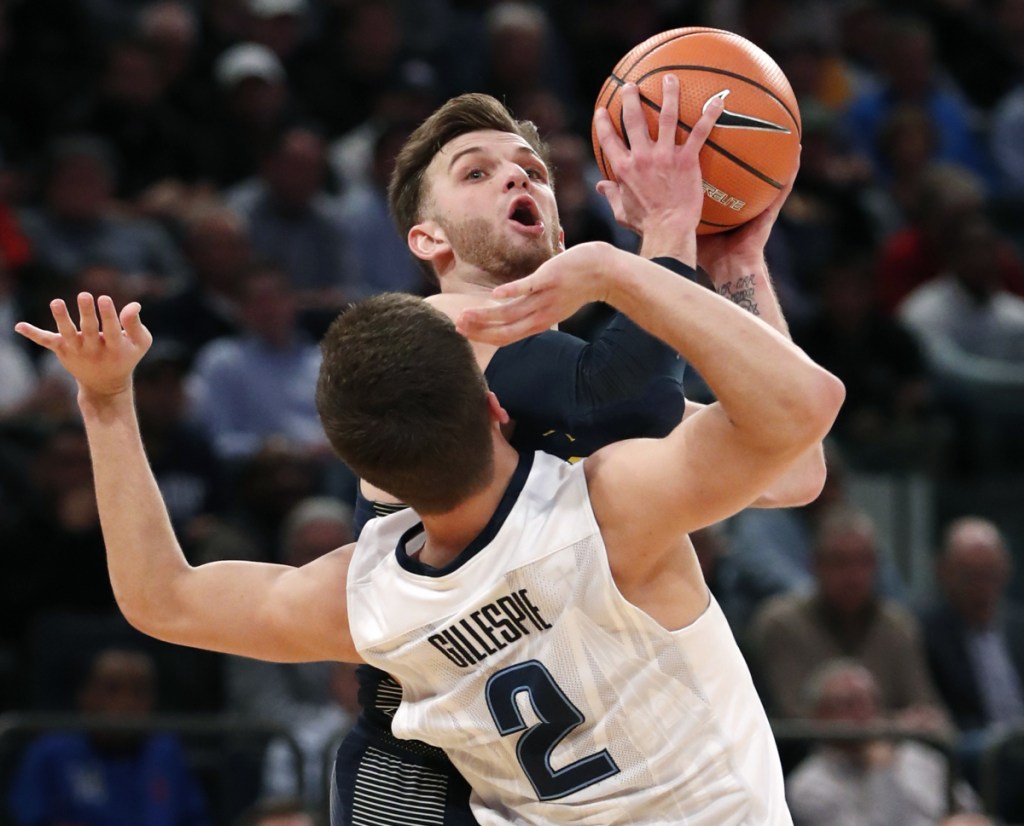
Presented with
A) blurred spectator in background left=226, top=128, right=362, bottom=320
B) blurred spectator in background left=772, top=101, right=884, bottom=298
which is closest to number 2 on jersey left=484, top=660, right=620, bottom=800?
blurred spectator in background left=226, top=128, right=362, bottom=320

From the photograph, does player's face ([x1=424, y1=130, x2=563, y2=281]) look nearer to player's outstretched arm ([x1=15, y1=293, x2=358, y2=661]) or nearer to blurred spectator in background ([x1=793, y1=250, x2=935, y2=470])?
player's outstretched arm ([x1=15, y1=293, x2=358, y2=661])

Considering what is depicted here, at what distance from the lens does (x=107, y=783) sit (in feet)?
21.7

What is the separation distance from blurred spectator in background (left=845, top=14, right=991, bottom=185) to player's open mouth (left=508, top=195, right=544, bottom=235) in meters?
8.97

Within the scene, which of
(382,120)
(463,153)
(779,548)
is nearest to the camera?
(463,153)

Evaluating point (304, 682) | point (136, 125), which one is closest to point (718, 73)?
point (304, 682)

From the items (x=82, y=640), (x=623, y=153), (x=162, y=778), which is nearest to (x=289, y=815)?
(x=162, y=778)

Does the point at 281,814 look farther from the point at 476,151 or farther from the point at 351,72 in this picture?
the point at 351,72

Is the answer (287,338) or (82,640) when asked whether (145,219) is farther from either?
(82,640)

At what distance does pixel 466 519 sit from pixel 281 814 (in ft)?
10.0

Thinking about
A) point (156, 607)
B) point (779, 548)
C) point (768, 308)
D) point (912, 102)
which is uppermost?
point (768, 308)

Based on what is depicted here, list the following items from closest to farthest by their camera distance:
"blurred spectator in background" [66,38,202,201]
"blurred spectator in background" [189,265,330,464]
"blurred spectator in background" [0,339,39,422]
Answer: "blurred spectator in background" [0,339,39,422], "blurred spectator in background" [189,265,330,464], "blurred spectator in background" [66,38,202,201]

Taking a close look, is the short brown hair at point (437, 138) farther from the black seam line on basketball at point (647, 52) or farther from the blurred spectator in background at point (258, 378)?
the blurred spectator in background at point (258, 378)

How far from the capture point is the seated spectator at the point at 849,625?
7.57 metres

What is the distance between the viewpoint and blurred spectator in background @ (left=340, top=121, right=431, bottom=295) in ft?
32.9
